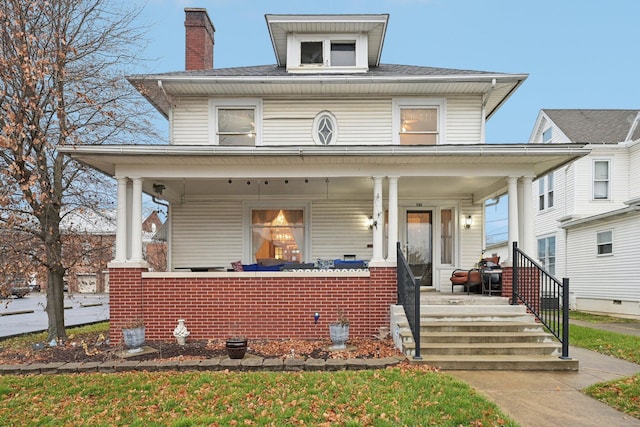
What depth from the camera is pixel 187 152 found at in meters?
7.80

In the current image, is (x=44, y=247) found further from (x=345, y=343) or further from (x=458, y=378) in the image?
(x=458, y=378)

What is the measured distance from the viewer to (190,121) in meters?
10.6

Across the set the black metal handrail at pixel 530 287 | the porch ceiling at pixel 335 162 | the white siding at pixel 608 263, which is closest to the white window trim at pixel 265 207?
the porch ceiling at pixel 335 162

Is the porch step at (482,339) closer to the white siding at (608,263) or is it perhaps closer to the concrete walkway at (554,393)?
the concrete walkway at (554,393)

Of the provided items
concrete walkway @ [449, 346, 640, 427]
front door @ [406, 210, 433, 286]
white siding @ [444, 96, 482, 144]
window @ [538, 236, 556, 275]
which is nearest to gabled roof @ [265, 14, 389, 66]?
white siding @ [444, 96, 482, 144]

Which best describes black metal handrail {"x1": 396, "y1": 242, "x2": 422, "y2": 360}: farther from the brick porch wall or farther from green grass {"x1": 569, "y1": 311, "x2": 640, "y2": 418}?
green grass {"x1": 569, "y1": 311, "x2": 640, "y2": 418}

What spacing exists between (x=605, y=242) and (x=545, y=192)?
454 centimetres

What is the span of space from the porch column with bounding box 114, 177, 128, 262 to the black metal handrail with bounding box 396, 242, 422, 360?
5.01m

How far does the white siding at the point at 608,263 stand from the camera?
1420cm

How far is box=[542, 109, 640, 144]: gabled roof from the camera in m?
17.4

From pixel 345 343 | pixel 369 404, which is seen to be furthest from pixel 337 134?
pixel 369 404

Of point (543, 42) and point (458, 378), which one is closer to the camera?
point (458, 378)

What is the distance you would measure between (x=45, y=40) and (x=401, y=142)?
7.77 meters

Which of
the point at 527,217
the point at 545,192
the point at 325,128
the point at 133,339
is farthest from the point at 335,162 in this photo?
the point at 545,192
